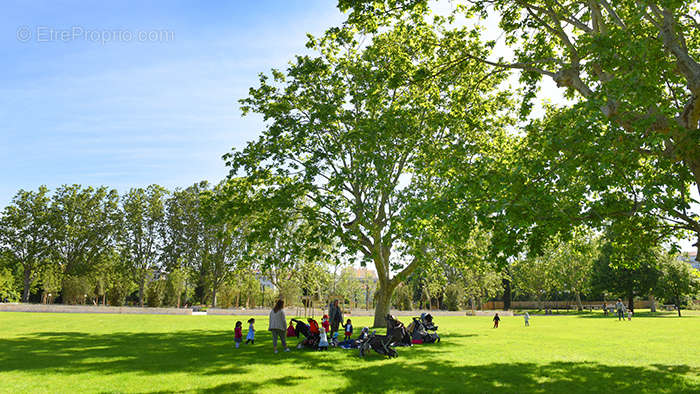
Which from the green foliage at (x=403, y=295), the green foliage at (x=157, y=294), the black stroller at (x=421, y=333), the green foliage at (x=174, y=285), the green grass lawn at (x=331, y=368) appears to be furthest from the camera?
the green foliage at (x=403, y=295)

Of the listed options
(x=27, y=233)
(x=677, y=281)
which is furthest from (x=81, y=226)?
(x=677, y=281)

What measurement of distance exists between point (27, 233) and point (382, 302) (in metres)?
64.4

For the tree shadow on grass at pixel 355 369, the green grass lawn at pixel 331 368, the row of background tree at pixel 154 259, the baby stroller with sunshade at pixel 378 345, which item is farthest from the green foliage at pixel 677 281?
the baby stroller with sunshade at pixel 378 345

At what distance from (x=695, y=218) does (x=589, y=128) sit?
5521 mm

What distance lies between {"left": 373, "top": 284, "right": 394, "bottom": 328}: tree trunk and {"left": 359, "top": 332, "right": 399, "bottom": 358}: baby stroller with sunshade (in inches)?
535

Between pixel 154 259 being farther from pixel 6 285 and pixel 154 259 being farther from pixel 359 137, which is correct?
pixel 359 137

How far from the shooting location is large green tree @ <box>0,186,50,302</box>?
65.1m

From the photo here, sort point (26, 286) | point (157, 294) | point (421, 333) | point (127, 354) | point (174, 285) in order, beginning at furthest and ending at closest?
point (157, 294), point (174, 285), point (26, 286), point (421, 333), point (127, 354)

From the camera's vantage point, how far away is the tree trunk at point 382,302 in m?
27.8

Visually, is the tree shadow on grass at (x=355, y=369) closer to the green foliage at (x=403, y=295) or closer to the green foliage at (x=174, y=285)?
the green foliage at (x=174, y=285)

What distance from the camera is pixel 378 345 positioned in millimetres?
13938

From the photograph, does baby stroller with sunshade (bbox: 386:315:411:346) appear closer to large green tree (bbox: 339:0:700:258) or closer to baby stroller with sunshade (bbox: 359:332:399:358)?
baby stroller with sunshade (bbox: 359:332:399:358)

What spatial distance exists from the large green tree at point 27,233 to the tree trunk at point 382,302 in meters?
61.8

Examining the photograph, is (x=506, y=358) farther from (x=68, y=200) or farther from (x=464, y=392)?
(x=68, y=200)
